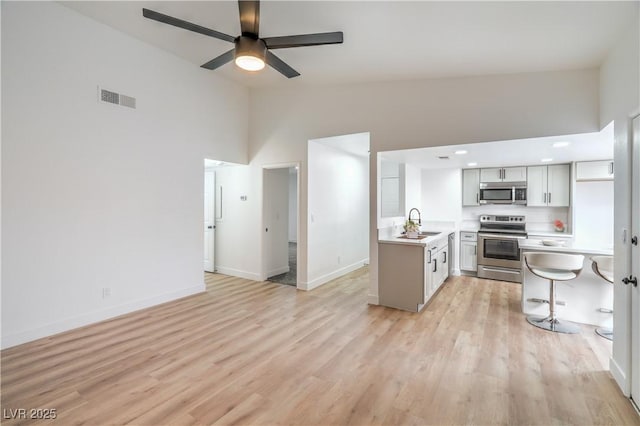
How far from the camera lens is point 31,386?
230 cm

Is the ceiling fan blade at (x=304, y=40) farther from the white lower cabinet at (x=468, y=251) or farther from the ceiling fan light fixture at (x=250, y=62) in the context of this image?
the white lower cabinet at (x=468, y=251)

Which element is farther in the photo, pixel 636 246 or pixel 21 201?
pixel 21 201

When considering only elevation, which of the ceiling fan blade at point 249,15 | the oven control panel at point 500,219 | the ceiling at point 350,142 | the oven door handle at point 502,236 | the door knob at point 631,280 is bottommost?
the door knob at point 631,280

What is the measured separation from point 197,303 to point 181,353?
4.84 feet

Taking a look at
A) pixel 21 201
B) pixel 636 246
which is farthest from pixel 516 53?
pixel 21 201

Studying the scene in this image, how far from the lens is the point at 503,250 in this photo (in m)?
5.52

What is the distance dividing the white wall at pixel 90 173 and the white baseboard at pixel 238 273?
3.36 ft

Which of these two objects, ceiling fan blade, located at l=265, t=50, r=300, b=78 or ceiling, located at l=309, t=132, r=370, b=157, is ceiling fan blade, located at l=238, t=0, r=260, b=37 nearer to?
ceiling fan blade, located at l=265, t=50, r=300, b=78

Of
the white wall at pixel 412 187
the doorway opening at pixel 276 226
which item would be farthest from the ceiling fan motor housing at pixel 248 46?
the white wall at pixel 412 187

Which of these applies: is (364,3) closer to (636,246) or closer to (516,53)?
(516,53)

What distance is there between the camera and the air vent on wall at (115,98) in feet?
11.6

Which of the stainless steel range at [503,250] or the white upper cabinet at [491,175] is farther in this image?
the white upper cabinet at [491,175]

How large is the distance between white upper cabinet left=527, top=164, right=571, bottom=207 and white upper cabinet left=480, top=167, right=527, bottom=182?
0.11 metres

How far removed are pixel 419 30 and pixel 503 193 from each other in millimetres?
4169
